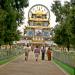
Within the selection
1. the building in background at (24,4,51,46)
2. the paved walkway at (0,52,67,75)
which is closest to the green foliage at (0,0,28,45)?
the paved walkway at (0,52,67,75)

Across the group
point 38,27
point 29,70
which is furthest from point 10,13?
point 38,27

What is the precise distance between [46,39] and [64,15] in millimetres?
120990

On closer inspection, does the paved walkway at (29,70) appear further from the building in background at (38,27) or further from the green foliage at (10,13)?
the building in background at (38,27)

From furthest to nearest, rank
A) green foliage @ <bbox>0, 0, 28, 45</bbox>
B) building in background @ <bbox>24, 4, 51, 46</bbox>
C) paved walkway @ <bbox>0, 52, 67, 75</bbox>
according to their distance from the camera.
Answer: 1. building in background @ <bbox>24, 4, 51, 46</bbox>
2. green foliage @ <bbox>0, 0, 28, 45</bbox>
3. paved walkway @ <bbox>0, 52, 67, 75</bbox>

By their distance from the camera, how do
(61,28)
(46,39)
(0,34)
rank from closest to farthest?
(0,34) → (61,28) → (46,39)

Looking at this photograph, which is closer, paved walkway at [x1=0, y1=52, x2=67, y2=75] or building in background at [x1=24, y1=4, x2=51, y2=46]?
paved walkway at [x1=0, y1=52, x2=67, y2=75]

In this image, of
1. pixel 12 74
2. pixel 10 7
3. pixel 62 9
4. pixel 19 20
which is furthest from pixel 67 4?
pixel 12 74

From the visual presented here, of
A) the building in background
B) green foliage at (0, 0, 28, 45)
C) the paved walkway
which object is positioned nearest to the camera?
the paved walkway

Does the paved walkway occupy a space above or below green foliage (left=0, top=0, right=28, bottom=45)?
below

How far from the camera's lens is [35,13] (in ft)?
589

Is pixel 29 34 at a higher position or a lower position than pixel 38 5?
lower

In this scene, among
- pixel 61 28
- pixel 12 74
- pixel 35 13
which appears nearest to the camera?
pixel 12 74

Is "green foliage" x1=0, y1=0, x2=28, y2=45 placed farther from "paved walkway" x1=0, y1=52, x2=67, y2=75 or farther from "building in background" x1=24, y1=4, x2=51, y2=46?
"building in background" x1=24, y1=4, x2=51, y2=46

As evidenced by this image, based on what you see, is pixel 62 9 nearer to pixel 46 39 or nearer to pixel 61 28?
pixel 61 28
